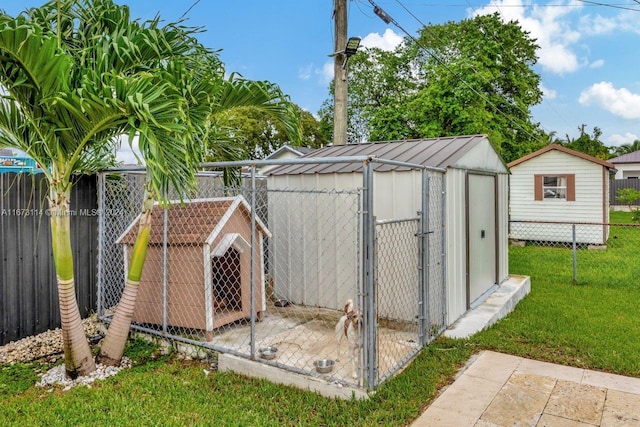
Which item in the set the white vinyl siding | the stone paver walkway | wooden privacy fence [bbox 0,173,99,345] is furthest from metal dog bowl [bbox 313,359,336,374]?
the white vinyl siding

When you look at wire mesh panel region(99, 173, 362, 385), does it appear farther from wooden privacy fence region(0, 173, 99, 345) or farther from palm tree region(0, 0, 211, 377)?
palm tree region(0, 0, 211, 377)

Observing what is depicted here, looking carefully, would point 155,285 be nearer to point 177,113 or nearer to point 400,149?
point 177,113

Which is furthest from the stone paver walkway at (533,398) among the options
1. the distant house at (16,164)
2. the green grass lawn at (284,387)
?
the distant house at (16,164)

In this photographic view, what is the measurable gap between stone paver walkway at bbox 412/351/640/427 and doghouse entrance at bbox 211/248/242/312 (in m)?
2.17

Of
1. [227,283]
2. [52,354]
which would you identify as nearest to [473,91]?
[227,283]

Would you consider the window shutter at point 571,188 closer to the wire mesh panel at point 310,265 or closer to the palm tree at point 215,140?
the wire mesh panel at point 310,265

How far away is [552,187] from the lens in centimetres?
1198

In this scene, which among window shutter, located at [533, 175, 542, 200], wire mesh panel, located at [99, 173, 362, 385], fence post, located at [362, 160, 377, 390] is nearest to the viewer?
fence post, located at [362, 160, 377, 390]

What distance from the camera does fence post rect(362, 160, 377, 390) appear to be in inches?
110

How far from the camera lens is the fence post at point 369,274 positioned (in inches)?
110

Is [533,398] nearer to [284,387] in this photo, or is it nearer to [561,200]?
[284,387]

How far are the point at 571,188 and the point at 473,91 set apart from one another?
471 centimetres

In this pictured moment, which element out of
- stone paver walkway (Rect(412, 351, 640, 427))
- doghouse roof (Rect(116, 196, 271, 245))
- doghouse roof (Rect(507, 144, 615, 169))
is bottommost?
stone paver walkway (Rect(412, 351, 640, 427))

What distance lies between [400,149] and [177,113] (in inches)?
117
